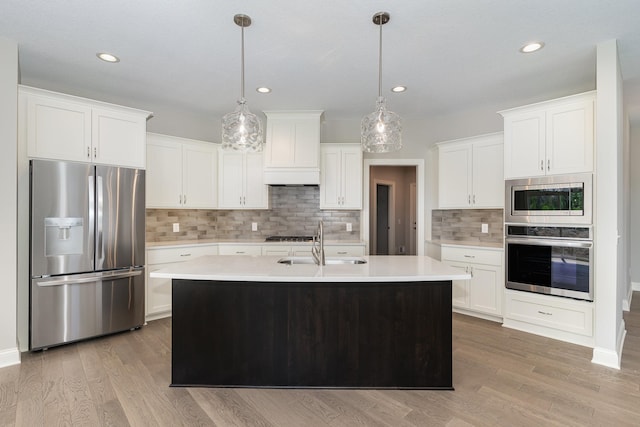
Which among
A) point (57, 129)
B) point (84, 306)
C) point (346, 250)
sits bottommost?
point (84, 306)

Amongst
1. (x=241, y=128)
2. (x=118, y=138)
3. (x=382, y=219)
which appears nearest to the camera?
(x=241, y=128)

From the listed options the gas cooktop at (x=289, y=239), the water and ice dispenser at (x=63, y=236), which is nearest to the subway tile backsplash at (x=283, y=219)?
the gas cooktop at (x=289, y=239)

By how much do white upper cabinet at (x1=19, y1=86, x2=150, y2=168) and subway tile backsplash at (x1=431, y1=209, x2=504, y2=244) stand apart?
4033 mm

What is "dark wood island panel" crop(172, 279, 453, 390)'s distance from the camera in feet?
7.35

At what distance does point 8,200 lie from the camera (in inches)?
103

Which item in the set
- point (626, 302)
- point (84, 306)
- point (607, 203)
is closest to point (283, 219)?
point (84, 306)

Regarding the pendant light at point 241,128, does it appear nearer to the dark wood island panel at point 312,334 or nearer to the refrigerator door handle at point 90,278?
the dark wood island panel at point 312,334

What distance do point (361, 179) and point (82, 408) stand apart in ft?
12.4

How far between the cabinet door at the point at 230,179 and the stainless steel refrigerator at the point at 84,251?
4.29ft

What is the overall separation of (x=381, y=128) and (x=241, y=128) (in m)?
1.11

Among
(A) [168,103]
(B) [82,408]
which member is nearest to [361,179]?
(A) [168,103]

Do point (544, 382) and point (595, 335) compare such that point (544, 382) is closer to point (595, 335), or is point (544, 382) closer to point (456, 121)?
point (595, 335)

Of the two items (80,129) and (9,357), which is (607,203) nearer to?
(80,129)

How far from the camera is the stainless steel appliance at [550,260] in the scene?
9.72ft
